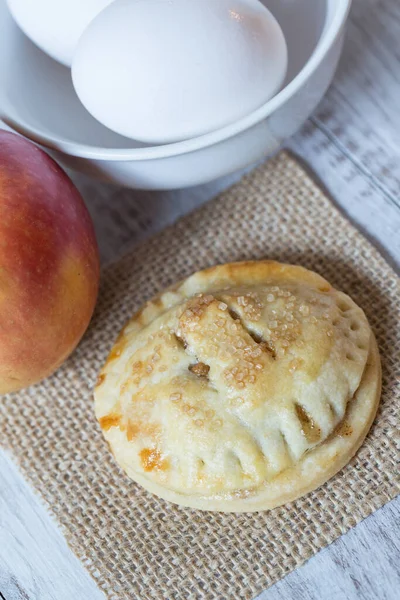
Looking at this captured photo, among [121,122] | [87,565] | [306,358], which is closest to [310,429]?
[306,358]

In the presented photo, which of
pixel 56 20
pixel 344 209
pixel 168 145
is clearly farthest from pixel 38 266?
pixel 344 209

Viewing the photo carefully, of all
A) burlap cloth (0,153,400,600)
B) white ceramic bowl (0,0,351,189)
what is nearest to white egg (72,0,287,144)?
white ceramic bowl (0,0,351,189)

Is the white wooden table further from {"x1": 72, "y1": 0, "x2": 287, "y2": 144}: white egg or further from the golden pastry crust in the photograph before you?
{"x1": 72, "y1": 0, "x2": 287, "y2": 144}: white egg

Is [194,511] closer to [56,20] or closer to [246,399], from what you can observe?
[246,399]

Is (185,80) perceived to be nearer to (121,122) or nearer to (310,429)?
(121,122)

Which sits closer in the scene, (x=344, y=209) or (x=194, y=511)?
(x=194, y=511)

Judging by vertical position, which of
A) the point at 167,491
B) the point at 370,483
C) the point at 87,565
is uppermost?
the point at 370,483

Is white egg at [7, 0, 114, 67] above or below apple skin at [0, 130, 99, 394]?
above
